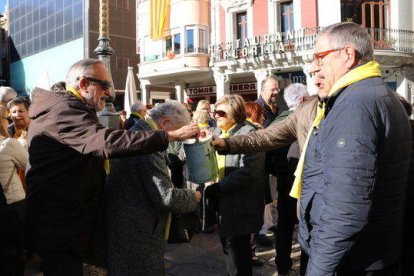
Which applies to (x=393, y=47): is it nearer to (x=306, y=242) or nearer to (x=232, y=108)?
(x=232, y=108)

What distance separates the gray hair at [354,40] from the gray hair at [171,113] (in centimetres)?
114

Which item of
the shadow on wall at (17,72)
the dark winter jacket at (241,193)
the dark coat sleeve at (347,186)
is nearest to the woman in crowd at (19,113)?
the dark winter jacket at (241,193)

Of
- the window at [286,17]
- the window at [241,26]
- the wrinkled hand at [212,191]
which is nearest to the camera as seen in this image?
the wrinkled hand at [212,191]

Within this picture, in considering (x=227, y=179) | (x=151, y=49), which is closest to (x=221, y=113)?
(x=227, y=179)

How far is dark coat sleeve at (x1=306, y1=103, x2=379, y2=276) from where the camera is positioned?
1.58m

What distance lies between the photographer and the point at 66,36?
3023 cm

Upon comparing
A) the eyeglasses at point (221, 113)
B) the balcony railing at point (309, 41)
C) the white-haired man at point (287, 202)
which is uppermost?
the balcony railing at point (309, 41)

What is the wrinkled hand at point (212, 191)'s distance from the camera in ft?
10.8

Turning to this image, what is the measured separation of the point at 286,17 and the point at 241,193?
18.2m

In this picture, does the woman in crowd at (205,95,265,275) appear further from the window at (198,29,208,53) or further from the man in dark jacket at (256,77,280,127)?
the window at (198,29,208,53)

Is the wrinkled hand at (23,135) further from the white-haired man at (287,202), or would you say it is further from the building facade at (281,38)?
the building facade at (281,38)

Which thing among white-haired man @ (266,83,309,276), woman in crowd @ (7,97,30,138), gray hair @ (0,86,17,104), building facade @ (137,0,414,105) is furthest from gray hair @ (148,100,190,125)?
building facade @ (137,0,414,105)

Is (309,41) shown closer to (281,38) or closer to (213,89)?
(281,38)

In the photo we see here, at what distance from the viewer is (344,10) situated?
60.2 ft
